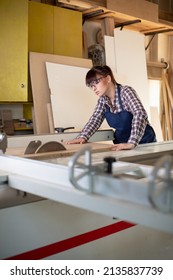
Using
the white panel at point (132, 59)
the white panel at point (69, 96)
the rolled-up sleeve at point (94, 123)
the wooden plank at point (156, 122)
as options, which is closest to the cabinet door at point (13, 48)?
the white panel at point (69, 96)

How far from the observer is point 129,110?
7.27 ft

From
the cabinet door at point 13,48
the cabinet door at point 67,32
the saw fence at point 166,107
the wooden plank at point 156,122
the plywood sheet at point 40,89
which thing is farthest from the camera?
the saw fence at point 166,107

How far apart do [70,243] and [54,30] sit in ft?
8.21

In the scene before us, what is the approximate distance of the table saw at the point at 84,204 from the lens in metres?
0.79

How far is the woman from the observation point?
2.07 metres

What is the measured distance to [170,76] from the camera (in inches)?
191

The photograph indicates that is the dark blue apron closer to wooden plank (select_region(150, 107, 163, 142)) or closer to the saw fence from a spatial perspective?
wooden plank (select_region(150, 107, 163, 142))

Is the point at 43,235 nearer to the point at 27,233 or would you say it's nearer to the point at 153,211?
Answer: the point at 27,233

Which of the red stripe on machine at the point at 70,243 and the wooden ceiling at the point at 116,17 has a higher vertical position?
the wooden ceiling at the point at 116,17

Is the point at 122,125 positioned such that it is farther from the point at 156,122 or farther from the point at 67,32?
the point at 156,122

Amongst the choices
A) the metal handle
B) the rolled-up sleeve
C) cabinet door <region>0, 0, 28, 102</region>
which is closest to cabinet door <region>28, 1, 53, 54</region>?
cabinet door <region>0, 0, 28, 102</region>

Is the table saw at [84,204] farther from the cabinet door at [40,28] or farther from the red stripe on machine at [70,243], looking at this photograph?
the cabinet door at [40,28]

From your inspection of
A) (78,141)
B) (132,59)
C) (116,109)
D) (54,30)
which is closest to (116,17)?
(132,59)

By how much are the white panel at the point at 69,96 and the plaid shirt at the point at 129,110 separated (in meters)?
0.88
